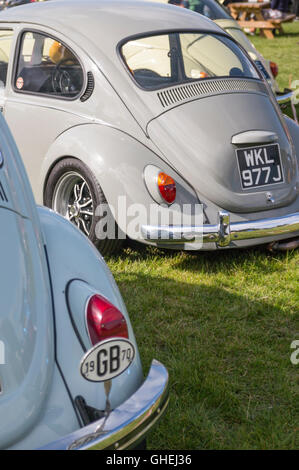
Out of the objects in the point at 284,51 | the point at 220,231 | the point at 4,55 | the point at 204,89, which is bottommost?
the point at 220,231

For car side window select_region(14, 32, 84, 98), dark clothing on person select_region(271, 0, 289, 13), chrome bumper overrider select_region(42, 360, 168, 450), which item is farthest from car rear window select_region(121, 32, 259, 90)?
dark clothing on person select_region(271, 0, 289, 13)

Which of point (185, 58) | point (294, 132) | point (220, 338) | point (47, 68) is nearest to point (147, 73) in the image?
point (185, 58)

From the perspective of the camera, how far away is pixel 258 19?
21.0m

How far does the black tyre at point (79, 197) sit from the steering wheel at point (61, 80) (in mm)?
606

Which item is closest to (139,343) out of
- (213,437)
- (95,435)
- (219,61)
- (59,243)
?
(213,437)

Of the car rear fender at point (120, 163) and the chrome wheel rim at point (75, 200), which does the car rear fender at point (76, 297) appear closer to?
the car rear fender at point (120, 163)

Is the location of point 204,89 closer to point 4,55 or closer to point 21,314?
point 4,55

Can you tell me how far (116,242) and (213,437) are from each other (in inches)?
79.6

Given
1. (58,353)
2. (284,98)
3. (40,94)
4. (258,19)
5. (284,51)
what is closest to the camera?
(58,353)

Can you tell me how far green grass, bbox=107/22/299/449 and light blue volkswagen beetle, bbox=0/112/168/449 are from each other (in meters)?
0.71

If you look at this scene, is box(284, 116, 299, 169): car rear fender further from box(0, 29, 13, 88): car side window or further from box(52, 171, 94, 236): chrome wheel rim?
box(0, 29, 13, 88): car side window

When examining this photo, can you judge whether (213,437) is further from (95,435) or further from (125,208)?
(125,208)

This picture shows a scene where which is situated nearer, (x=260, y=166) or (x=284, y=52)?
(x=260, y=166)

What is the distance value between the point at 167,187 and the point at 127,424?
92.6 inches
